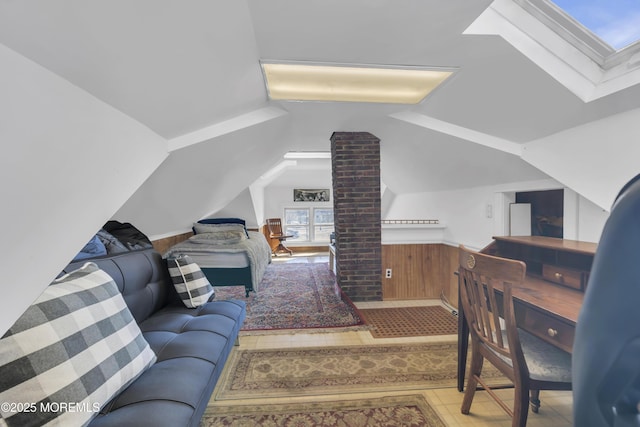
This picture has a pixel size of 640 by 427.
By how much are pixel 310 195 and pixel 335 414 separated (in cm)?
630

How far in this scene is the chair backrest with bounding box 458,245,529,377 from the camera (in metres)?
1.18

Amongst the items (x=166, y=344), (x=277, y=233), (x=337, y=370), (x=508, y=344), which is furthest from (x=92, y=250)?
(x=277, y=233)

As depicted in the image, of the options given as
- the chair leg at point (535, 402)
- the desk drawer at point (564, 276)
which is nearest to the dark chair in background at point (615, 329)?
the desk drawer at point (564, 276)

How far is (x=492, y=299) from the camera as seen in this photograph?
122 centimetres

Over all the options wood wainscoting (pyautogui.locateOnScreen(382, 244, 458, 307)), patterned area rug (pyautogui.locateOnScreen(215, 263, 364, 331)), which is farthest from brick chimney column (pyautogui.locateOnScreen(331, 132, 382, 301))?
patterned area rug (pyautogui.locateOnScreen(215, 263, 364, 331))

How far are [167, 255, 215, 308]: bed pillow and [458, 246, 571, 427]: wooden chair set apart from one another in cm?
171

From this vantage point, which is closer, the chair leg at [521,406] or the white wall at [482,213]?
the chair leg at [521,406]

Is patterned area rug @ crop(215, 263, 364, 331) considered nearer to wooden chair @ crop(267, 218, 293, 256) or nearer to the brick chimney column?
the brick chimney column

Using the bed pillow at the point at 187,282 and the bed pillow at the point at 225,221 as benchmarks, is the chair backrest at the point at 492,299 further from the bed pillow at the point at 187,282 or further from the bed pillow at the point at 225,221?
the bed pillow at the point at 225,221

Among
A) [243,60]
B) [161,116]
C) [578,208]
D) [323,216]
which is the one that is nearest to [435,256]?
[578,208]

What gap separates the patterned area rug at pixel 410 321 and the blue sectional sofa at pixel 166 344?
1.30m

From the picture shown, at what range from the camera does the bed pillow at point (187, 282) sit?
74.9 inches

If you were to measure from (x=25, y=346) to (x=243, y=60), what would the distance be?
162 cm

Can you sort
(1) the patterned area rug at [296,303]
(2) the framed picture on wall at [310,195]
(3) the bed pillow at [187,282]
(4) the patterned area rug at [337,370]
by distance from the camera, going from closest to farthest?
(4) the patterned area rug at [337,370] < (3) the bed pillow at [187,282] < (1) the patterned area rug at [296,303] < (2) the framed picture on wall at [310,195]
